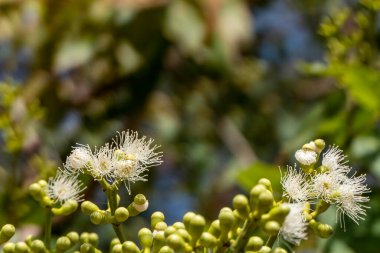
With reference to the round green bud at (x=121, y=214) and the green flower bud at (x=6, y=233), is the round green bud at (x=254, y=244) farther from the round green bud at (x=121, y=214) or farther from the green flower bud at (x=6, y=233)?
the green flower bud at (x=6, y=233)

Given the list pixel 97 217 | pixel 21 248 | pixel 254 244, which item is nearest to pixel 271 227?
pixel 254 244

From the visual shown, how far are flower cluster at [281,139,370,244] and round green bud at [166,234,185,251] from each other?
144 millimetres

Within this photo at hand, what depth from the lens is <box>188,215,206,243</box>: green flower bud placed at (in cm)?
98

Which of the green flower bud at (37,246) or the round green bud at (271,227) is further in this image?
the green flower bud at (37,246)

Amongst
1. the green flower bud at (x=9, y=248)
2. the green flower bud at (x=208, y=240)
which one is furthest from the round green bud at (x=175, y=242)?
the green flower bud at (x=9, y=248)

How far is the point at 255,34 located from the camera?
4391 mm

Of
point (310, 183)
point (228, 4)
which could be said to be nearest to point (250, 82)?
point (228, 4)

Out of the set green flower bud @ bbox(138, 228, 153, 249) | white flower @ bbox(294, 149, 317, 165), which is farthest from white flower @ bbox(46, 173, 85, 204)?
white flower @ bbox(294, 149, 317, 165)

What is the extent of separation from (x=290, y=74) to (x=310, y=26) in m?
0.41

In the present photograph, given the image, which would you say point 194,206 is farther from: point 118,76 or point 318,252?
point 318,252

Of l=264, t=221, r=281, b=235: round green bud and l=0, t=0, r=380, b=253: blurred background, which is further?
l=0, t=0, r=380, b=253: blurred background

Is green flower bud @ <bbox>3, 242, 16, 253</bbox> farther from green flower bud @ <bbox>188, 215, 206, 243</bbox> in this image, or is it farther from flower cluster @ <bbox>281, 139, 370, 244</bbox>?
flower cluster @ <bbox>281, 139, 370, 244</bbox>

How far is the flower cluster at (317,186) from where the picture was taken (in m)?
1.00

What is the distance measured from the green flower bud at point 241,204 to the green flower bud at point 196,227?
2.8 inches
